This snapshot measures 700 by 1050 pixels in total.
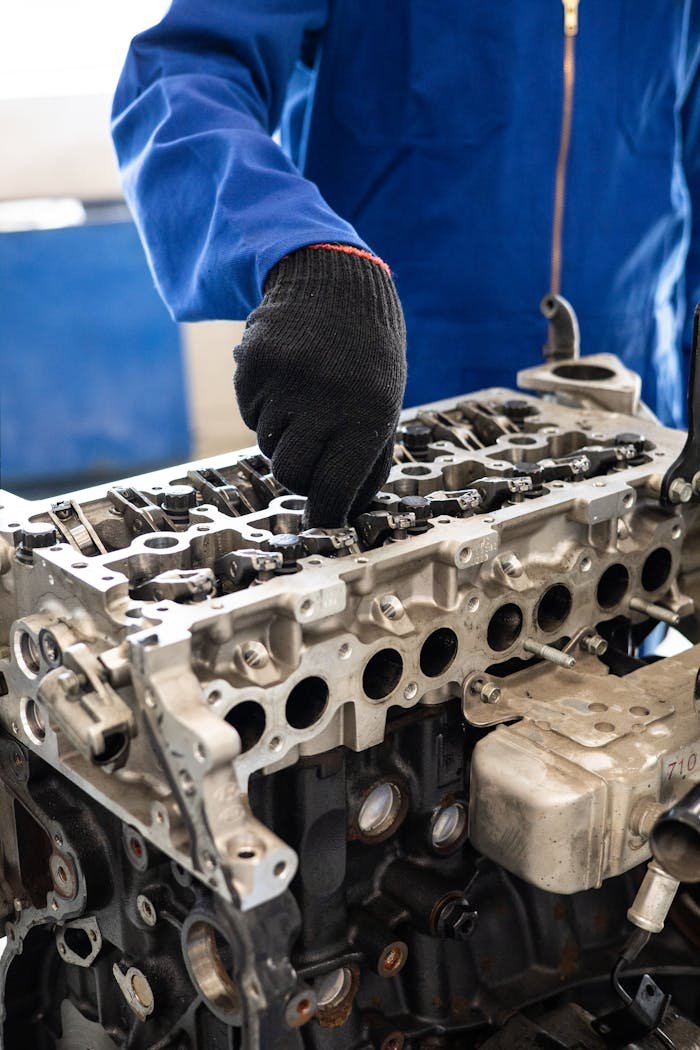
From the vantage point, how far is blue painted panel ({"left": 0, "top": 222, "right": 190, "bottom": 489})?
5.00m

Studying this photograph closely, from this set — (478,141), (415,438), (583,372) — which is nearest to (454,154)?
(478,141)

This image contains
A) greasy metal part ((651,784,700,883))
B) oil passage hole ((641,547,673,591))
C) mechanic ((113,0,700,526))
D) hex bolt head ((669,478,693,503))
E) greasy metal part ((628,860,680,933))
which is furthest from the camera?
mechanic ((113,0,700,526))

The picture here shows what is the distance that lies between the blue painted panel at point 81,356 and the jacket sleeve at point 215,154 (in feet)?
9.19

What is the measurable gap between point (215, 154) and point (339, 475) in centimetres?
74

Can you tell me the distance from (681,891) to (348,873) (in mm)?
517

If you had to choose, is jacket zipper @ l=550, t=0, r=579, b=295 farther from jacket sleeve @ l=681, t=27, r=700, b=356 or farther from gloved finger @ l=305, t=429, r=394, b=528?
gloved finger @ l=305, t=429, r=394, b=528

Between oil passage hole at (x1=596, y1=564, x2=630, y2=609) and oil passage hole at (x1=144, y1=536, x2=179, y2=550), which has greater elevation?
oil passage hole at (x1=144, y1=536, x2=179, y2=550)

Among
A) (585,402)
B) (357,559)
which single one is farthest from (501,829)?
(585,402)

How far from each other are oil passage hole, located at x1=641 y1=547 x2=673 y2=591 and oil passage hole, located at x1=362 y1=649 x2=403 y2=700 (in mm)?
513

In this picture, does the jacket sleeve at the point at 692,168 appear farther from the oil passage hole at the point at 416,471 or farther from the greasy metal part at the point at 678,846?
the greasy metal part at the point at 678,846

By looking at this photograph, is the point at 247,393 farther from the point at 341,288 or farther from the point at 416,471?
the point at 416,471

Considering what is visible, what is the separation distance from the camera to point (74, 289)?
507cm

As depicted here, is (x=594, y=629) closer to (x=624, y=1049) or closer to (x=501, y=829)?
(x=501, y=829)

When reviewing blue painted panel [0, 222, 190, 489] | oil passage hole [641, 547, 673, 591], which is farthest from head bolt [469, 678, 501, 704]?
blue painted panel [0, 222, 190, 489]
